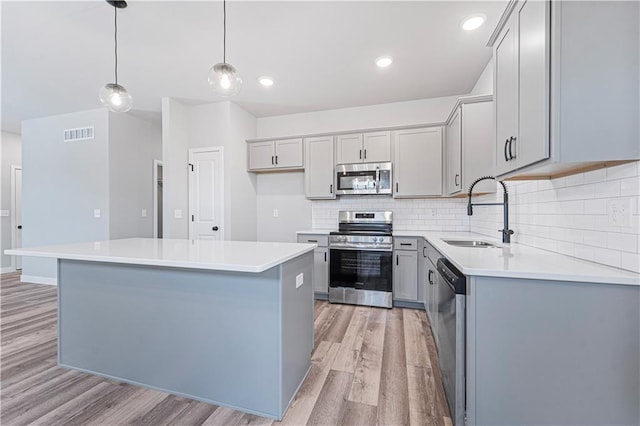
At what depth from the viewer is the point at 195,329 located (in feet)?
5.65

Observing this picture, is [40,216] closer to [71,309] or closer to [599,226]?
[71,309]

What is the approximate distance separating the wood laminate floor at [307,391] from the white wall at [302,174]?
1869 millimetres

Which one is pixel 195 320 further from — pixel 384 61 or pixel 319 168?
pixel 384 61

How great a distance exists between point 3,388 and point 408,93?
466cm

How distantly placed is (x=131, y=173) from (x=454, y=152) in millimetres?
4772

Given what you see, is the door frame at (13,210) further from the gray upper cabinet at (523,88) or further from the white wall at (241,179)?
the gray upper cabinet at (523,88)

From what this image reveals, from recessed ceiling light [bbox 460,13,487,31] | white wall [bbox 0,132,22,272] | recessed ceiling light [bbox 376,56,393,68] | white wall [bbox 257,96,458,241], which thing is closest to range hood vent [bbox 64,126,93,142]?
white wall [bbox 0,132,22,272]

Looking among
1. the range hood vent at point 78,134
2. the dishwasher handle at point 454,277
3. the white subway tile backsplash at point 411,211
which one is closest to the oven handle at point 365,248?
the white subway tile backsplash at point 411,211

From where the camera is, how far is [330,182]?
384 cm

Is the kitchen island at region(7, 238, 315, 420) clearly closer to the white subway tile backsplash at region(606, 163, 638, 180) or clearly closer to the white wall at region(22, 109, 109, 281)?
the white subway tile backsplash at region(606, 163, 638, 180)

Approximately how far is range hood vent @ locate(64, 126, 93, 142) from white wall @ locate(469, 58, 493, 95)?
17.9ft

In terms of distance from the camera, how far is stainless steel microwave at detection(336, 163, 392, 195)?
3609 mm

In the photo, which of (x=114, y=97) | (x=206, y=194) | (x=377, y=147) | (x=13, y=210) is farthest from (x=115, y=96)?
(x=13, y=210)

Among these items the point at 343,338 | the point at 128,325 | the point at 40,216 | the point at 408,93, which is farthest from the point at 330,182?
the point at 40,216
